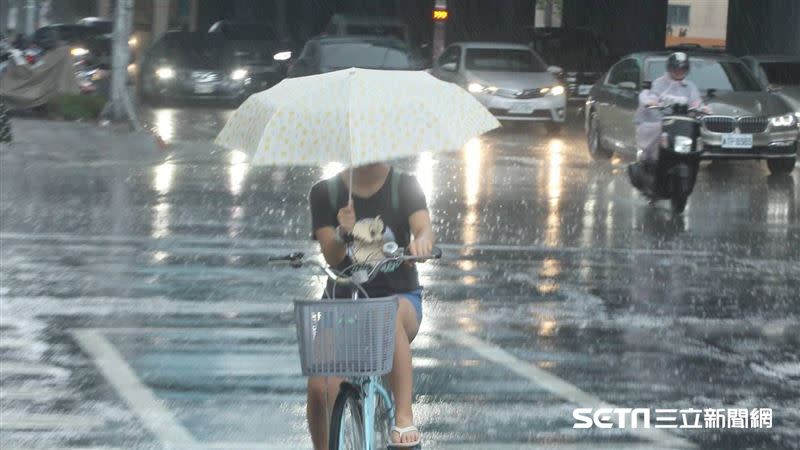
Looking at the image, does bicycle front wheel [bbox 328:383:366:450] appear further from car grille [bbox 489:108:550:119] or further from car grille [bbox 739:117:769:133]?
car grille [bbox 489:108:550:119]

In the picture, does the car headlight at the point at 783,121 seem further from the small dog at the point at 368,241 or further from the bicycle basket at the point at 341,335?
the bicycle basket at the point at 341,335

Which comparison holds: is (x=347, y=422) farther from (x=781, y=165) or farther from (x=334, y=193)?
(x=781, y=165)

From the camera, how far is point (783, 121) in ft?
64.5

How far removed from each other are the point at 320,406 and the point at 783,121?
15130mm

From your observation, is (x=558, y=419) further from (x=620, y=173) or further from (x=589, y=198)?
(x=620, y=173)

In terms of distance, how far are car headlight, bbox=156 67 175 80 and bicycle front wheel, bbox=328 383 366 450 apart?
26.0 meters

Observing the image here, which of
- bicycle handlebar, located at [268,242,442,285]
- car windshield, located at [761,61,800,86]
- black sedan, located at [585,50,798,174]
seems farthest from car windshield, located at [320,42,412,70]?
bicycle handlebar, located at [268,242,442,285]

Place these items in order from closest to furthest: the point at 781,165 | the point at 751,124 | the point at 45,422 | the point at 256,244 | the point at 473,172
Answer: the point at 45,422, the point at 256,244, the point at 751,124, the point at 473,172, the point at 781,165

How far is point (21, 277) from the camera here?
11133mm

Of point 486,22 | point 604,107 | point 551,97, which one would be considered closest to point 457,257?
point 604,107

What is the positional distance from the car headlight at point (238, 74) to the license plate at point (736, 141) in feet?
45.0

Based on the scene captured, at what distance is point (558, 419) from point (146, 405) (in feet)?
6.38

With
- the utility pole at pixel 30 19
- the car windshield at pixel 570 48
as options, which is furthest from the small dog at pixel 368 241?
the utility pole at pixel 30 19

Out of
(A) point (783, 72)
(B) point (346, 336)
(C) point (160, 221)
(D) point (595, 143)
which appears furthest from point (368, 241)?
(A) point (783, 72)
